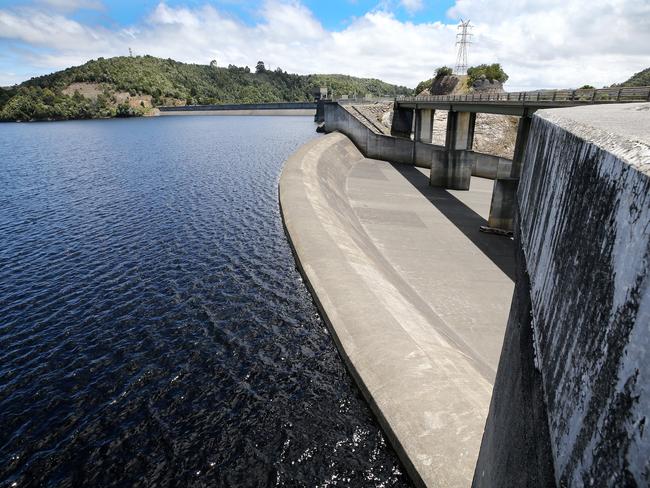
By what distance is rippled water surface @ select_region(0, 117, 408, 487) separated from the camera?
37.3 ft

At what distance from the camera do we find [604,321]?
324cm

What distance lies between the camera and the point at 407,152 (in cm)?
5862

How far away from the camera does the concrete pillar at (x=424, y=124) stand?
57.4 m

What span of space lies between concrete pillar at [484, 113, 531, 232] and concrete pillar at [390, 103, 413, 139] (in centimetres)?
3879

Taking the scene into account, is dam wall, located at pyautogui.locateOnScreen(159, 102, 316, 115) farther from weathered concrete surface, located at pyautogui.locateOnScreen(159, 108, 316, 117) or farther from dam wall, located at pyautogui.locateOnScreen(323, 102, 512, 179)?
dam wall, located at pyautogui.locateOnScreen(323, 102, 512, 179)

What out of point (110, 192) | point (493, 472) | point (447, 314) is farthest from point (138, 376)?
point (110, 192)

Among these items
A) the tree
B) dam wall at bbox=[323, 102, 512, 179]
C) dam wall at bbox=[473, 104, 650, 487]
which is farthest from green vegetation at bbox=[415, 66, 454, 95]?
dam wall at bbox=[473, 104, 650, 487]

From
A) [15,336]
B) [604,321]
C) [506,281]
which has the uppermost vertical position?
[604,321]

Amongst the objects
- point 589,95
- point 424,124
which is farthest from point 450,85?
point 589,95

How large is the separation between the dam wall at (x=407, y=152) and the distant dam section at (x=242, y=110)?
86.5 meters

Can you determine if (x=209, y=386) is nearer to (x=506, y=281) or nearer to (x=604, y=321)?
(x=604, y=321)

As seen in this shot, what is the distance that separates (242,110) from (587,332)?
182 m

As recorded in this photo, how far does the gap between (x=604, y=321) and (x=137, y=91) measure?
225844mm

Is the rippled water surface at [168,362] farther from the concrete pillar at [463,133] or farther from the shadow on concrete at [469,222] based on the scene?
the concrete pillar at [463,133]
